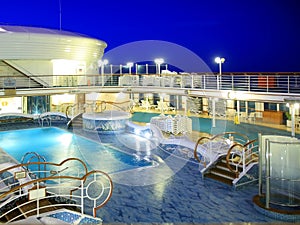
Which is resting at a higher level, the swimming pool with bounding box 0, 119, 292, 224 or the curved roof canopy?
the curved roof canopy

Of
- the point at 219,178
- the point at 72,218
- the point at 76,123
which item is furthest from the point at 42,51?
the point at 72,218

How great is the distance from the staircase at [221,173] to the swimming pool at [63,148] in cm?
195

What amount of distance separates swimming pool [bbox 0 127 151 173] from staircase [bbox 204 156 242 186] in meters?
1.95

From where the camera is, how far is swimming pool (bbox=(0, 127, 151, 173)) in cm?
912

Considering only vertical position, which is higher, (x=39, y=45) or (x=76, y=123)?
(x=39, y=45)

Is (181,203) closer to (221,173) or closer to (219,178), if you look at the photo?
(219,178)

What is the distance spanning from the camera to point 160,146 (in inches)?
432

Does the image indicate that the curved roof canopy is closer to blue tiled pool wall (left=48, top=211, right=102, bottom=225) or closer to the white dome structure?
the white dome structure

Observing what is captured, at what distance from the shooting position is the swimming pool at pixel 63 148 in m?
9.12

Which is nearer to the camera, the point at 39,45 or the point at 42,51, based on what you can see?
the point at 39,45

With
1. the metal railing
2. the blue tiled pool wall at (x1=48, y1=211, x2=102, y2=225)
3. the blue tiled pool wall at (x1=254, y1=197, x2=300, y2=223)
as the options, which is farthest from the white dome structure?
the blue tiled pool wall at (x1=254, y1=197, x2=300, y2=223)

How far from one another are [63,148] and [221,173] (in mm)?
6118

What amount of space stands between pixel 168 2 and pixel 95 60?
4458 cm

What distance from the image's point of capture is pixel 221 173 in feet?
24.5
